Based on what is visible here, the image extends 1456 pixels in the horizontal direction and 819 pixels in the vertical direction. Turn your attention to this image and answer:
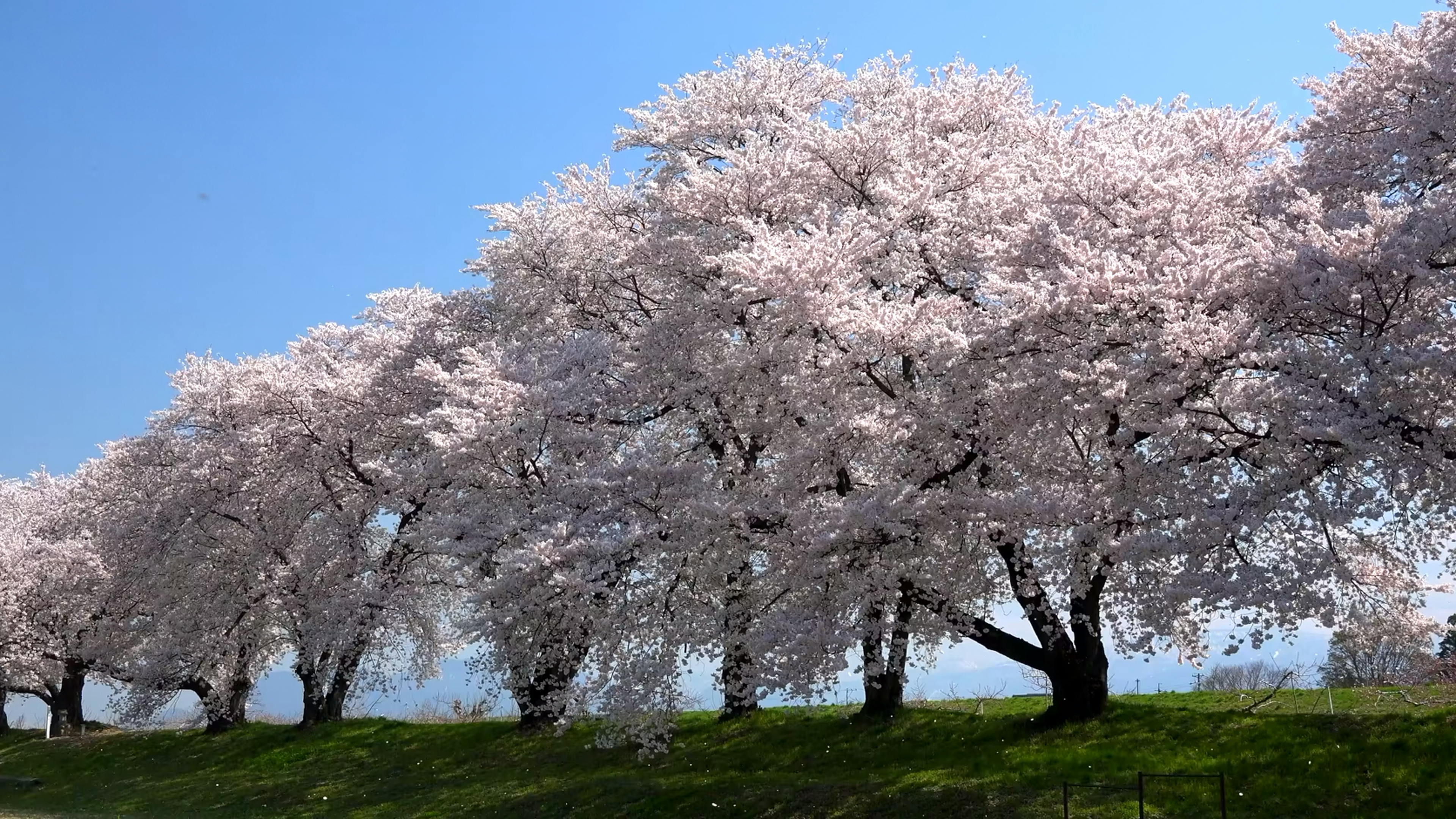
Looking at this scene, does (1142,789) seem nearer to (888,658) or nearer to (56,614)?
(888,658)

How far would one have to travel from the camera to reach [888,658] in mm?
19922

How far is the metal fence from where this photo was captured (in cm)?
1423

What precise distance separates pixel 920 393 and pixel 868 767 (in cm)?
683

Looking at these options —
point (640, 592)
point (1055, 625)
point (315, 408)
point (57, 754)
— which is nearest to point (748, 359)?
point (640, 592)

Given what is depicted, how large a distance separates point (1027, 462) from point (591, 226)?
12.4 m

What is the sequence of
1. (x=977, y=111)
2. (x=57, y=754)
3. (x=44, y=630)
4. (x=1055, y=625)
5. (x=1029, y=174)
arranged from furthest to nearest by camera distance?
1. (x=44, y=630)
2. (x=57, y=754)
3. (x=977, y=111)
4. (x=1029, y=174)
5. (x=1055, y=625)

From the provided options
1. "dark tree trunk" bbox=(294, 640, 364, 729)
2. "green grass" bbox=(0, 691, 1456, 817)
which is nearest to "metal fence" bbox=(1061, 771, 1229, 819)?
"green grass" bbox=(0, 691, 1456, 817)

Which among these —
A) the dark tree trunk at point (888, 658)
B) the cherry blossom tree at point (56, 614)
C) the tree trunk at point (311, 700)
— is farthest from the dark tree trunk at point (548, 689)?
the cherry blossom tree at point (56, 614)

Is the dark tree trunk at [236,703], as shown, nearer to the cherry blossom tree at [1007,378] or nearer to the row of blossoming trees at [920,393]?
the row of blossoming trees at [920,393]

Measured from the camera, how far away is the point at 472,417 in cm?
2005

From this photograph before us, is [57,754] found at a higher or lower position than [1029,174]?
lower

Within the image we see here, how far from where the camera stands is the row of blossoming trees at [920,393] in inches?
570

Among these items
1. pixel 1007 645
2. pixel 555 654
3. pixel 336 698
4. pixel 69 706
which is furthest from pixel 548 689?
pixel 69 706

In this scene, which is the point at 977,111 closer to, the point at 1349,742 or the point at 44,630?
the point at 1349,742
